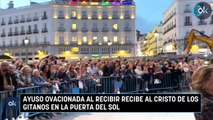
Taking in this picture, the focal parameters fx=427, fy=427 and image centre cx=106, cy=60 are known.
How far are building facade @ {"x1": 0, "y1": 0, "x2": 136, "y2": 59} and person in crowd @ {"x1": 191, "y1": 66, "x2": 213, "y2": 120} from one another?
8435cm

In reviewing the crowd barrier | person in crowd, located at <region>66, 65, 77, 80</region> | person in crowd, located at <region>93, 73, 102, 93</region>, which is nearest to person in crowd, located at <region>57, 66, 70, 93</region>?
the crowd barrier

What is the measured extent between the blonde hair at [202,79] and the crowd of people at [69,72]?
22.0ft

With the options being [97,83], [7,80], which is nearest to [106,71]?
[97,83]

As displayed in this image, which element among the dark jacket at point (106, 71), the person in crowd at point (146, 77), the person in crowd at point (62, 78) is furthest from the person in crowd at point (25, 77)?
the person in crowd at point (146, 77)

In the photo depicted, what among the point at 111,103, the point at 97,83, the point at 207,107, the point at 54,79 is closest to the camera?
the point at 207,107

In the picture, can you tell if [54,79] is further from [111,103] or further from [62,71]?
[111,103]

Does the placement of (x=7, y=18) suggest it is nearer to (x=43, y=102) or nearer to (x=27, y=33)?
(x=27, y=33)

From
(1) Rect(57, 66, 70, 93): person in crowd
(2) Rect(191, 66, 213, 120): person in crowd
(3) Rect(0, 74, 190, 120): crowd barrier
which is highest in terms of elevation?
(2) Rect(191, 66, 213, 120): person in crowd

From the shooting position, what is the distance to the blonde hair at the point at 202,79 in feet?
10.6

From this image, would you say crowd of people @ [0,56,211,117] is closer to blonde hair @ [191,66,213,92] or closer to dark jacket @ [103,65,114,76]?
dark jacket @ [103,65,114,76]

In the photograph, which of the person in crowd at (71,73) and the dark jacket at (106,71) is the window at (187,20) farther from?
the person in crowd at (71,73)

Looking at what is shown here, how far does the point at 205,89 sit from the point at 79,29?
288 feet

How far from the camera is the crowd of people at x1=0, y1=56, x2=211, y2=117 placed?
10.7 m

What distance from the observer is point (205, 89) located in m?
3.24
